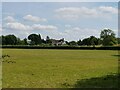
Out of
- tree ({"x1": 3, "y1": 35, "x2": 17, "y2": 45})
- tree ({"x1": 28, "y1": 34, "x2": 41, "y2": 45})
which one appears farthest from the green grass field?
tree ({"x1": 28, "y1": 34, "x2": 41, "y2": 45})

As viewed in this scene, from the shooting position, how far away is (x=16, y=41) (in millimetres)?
152250

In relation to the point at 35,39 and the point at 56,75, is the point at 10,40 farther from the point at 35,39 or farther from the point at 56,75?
the point at 56,75

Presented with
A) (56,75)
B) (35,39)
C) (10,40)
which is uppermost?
(35,39)

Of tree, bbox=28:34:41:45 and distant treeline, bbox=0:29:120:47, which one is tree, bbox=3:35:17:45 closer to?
distant treeline, bbox=0:29:120:47

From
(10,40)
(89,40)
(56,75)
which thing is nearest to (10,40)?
(10,40)

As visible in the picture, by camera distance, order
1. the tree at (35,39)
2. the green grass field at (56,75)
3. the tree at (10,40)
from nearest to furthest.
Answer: the green grass field at (56,75), the tree at (10,40), the tree at (35,39)

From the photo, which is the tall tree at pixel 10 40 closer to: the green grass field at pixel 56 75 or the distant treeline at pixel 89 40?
the distant treeline at pixel 89 40

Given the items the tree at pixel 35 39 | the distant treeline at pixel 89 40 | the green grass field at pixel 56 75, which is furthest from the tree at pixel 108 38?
the green grass field at pixel 56 75

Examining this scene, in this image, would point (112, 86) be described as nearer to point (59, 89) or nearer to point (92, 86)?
point (92, 86)

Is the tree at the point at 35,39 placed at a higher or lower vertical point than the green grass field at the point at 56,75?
higher

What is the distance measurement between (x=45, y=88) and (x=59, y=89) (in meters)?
0.68

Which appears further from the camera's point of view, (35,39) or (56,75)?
(35,39)

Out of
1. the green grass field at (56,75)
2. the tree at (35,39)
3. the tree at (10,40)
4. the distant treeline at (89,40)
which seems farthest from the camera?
the tree at (35,39)

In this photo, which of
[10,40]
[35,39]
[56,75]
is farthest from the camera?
[35,39]
